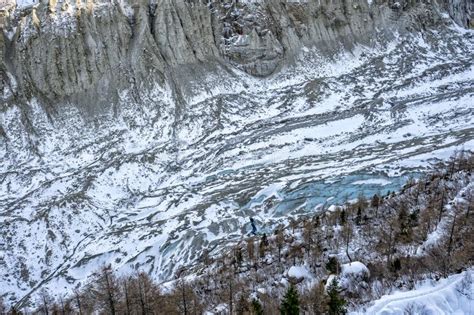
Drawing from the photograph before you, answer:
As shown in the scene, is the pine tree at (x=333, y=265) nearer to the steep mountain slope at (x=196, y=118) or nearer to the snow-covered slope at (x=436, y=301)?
the snow-covered slope at (x=436, y=301)

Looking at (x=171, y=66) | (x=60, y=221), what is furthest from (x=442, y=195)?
(x=171, y=66)

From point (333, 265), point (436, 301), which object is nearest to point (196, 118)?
point (333, 265)

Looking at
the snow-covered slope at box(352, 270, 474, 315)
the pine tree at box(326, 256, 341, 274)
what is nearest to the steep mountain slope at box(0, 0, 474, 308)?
the pine tree at box(326, 256, 341, 274)

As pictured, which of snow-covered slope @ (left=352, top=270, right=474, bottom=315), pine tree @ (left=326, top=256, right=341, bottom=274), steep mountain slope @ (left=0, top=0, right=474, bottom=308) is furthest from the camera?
steep mountain slope @ (left=0, top=0, right=474, bottom=308)

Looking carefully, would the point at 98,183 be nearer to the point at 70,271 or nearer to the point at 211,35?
the point at 70,271

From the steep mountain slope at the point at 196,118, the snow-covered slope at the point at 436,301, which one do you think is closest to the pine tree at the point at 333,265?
the snow-covered slope at the point at 436,301

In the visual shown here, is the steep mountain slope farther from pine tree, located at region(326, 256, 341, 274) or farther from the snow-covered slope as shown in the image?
the snow-covered slope

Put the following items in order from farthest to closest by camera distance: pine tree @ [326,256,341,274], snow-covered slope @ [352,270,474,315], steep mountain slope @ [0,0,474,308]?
steep mountain slope @ [0,0,474,308], pine tree @ [326,256,341,274], snow-covered slope @ [352,270,474,315]
